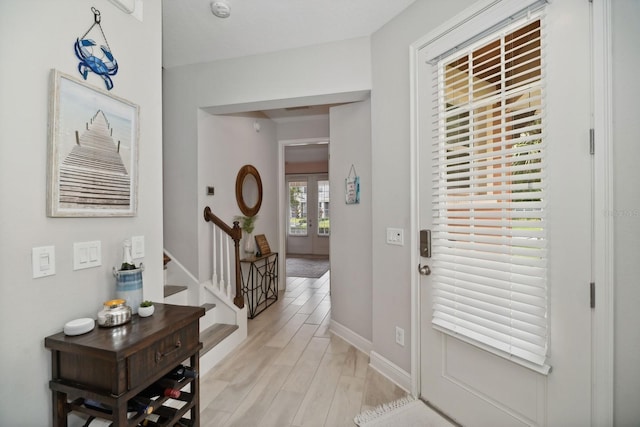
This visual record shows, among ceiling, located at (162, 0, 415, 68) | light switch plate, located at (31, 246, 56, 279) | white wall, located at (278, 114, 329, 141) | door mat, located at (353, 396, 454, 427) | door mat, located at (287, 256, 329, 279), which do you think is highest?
ceiling, located at (162, 0, 415, 68)

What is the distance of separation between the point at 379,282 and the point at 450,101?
1.44 metres

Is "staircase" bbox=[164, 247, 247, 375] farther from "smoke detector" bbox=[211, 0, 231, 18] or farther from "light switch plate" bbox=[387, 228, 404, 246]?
"smoke detector" bbox=[211, 0, 231, 18]

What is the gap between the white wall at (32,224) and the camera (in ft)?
3.62

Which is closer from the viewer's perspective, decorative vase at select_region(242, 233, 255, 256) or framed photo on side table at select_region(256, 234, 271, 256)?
decorative vase at select_region(242, 233, 255, 256)

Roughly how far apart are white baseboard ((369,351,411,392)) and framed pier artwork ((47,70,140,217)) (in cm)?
207

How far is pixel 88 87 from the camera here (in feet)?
4.48

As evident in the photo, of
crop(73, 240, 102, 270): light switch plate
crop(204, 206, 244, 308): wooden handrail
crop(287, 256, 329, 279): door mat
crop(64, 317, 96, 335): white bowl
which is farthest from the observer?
crop(287, 256, 329, 279): door mat

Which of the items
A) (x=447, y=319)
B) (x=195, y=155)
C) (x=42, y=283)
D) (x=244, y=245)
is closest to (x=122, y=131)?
(x=42, y=283)

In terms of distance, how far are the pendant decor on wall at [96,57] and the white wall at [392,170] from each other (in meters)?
1.75

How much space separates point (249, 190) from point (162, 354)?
2.99 m

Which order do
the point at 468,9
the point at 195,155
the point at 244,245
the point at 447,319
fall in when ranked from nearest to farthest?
the point at 468,9
the point at 447,319
the point at 195,155
the point at 244,245

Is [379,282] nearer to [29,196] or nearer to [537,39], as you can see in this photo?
[537,39]

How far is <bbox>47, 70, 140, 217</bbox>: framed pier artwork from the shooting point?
1.24 metres

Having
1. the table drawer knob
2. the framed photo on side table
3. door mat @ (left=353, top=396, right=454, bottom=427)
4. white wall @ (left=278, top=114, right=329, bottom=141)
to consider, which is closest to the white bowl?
the table drawer knob
